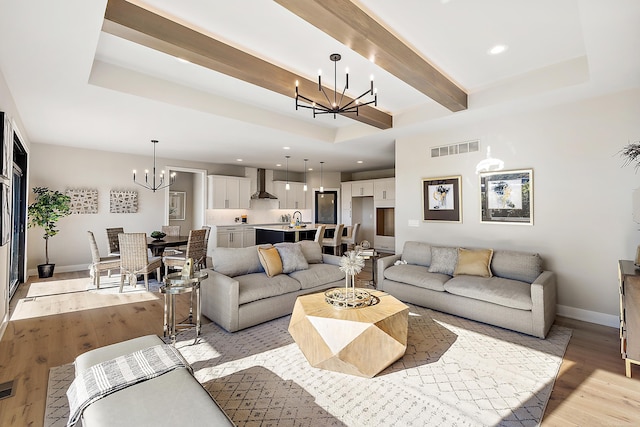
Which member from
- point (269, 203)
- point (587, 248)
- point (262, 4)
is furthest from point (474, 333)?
point (269, 203)

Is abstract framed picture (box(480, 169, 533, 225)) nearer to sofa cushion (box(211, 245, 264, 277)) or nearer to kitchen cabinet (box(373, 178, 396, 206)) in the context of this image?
sofa cushion (box(211, 245, 264, 277))

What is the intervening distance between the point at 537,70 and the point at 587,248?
7.28ft

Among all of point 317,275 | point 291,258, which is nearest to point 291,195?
point 291,258

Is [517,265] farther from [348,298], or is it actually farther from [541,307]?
[348,298]

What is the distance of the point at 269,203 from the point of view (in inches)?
389

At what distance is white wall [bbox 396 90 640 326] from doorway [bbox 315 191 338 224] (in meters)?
6.03

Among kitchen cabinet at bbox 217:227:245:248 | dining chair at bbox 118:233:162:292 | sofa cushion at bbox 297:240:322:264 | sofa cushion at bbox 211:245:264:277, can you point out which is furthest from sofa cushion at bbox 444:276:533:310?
kitchen cabinet at bbox 217:227:245:248

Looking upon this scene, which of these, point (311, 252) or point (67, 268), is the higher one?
point (311, 252)

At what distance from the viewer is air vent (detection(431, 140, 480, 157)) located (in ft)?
15.1

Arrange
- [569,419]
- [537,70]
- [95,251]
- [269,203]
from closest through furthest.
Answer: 1. [569,419]
2. [537,70]
3. [95,251]
4. [269,203]

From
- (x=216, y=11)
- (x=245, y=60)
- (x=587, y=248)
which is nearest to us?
(x=216, y=11)

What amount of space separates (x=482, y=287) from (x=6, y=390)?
447 cm

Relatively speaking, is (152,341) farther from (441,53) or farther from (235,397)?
(441,53)

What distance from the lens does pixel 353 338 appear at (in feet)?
7.89
